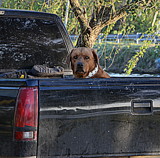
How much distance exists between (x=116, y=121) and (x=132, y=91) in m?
0.25

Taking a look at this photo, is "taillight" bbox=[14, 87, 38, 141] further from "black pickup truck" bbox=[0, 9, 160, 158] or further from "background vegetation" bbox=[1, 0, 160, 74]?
"background vegetation" bbox=[1, 0, 160, 74]

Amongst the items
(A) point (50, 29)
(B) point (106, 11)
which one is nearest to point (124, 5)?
(B) point (106, 11)

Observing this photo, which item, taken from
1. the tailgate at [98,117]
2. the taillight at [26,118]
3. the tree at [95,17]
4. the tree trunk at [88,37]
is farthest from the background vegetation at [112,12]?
the taillight at [26,118]

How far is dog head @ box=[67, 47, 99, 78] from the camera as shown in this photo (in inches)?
205

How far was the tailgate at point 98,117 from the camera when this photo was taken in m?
3.02

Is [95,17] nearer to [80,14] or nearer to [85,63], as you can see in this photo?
[80,14]

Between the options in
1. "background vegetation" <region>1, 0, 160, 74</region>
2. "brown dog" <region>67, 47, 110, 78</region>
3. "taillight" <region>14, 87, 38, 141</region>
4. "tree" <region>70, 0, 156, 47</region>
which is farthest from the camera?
"tree" <region>70, 0, 156, 47</region>

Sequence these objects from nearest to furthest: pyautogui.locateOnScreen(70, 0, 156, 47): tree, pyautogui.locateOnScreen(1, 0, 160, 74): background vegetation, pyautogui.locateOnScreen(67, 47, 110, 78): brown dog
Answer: pyautogui.locateOnScreen(67, 47, 110, 78): brown dog, pyautogui.locateOnScreen(1, 0, 160, 74): background vegetation, pyautogui.locateOnScreen(70, 0, 156, 47): tree

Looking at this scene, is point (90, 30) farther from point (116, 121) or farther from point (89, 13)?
point (116, 121)

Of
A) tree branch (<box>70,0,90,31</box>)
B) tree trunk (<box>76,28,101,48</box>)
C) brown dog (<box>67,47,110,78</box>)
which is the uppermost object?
tree branch (<box>70,0,90,31</box>)

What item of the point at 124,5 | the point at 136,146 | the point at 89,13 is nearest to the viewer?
the point at 136,146

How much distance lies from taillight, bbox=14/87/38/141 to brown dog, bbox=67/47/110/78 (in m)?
2.23

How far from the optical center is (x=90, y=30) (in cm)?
909

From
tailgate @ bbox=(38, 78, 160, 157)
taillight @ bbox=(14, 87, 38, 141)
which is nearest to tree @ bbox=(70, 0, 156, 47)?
tailgate @ bbox=(38, 78, 160, 157)
